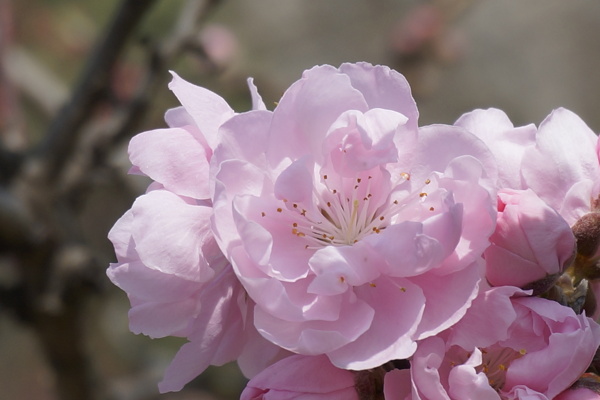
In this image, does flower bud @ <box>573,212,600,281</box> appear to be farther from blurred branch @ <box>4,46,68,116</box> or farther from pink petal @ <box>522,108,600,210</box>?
blurred branch @ <box>4,46,68,116</box>

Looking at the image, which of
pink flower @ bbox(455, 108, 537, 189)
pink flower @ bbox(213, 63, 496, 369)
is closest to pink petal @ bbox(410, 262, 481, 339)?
pink flower @ bbox(213, 63, 496, 369)

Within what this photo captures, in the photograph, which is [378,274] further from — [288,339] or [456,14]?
[456,14]

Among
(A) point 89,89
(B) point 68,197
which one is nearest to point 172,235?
(A) point 89,89

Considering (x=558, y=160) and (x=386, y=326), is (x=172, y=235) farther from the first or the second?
(x=558, y=160)

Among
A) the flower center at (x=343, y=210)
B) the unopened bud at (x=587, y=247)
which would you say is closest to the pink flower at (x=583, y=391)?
the unopened bud at (x=587, y=247)

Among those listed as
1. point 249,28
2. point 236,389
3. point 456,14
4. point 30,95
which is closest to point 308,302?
point 236,389

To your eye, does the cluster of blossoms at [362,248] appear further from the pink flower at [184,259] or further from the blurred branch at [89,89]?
the blurred branch at [89,89]

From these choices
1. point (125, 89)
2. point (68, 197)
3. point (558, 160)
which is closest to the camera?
point (558, 160)
